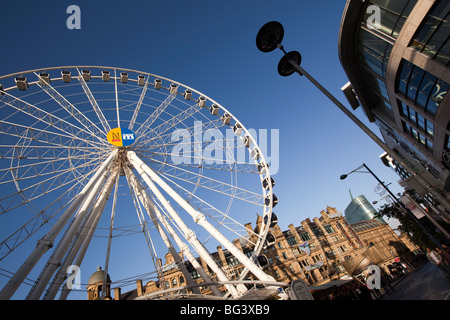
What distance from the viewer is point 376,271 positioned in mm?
26844

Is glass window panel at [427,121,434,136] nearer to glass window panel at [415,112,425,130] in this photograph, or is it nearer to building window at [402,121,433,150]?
glass window panel at [415,112,425,130]

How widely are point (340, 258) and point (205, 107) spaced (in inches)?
1785

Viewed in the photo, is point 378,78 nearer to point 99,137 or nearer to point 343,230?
point 99,137

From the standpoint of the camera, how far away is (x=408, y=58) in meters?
12.1

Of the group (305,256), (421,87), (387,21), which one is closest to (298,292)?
(421,87)

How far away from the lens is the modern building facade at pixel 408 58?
35.4 feet

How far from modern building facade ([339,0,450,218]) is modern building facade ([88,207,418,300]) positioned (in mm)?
29378

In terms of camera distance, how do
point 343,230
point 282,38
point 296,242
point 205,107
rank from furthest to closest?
point 343,230, point 296,242, point 205,107, point 282,38

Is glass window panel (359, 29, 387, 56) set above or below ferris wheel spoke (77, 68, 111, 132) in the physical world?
below

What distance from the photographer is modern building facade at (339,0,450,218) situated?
1078cm

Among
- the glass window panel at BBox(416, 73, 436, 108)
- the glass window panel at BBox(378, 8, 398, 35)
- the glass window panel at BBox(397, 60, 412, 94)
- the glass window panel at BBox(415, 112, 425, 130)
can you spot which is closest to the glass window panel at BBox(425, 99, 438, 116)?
the glass window panel at BBox(416, 73, 436, 108)

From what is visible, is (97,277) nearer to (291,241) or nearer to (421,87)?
(291,241)

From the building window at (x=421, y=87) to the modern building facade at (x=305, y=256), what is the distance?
31637 mm
